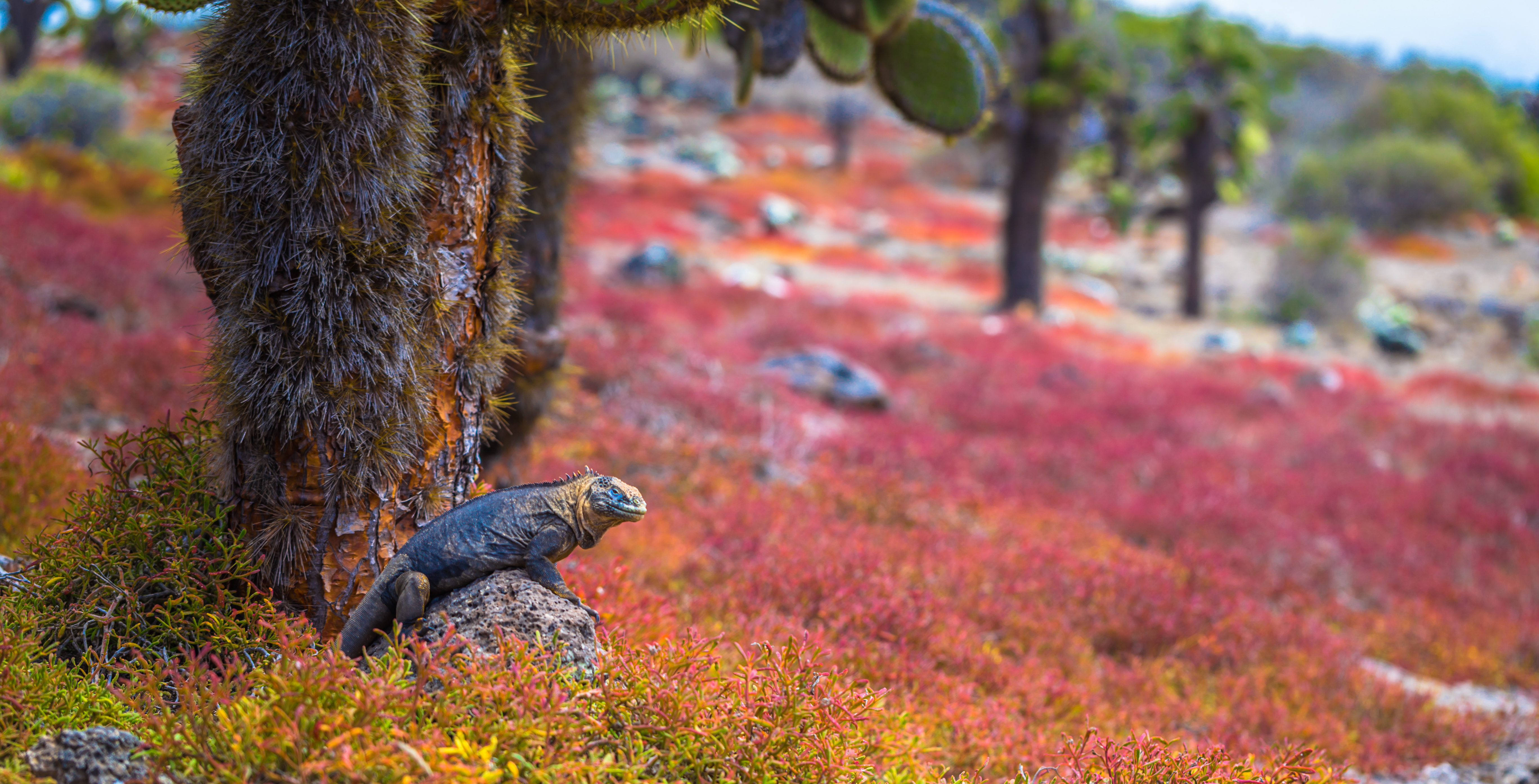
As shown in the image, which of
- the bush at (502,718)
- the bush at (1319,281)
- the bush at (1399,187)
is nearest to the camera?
the bush at (502,718)

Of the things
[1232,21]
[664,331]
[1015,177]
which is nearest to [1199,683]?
[664,331]

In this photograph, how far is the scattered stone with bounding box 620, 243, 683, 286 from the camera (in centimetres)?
1445

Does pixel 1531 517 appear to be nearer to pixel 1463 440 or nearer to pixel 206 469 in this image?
pixel 1463 440

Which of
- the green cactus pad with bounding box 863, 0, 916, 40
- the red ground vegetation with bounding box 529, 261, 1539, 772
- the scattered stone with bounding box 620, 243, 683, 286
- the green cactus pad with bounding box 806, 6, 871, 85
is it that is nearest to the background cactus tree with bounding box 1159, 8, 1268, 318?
the red ground vegetation with bounding box 529, 261, 1539, 772

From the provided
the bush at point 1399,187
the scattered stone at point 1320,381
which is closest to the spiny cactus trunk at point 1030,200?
the scattered stone at point 1320,381

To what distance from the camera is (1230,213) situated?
35812 millimetres

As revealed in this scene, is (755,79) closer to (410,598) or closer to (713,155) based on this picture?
(410,598)

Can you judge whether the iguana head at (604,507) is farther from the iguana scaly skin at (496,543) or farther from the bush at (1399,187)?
the bush at (1399,187)

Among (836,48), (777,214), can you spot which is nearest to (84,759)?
(836,48)

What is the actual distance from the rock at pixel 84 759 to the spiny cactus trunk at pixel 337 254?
0.60 meters

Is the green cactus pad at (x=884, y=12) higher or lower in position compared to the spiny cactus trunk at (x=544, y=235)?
higher

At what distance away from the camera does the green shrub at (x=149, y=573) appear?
2.46 meters

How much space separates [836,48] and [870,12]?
29 centimetres

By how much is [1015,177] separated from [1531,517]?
9.50 meters
